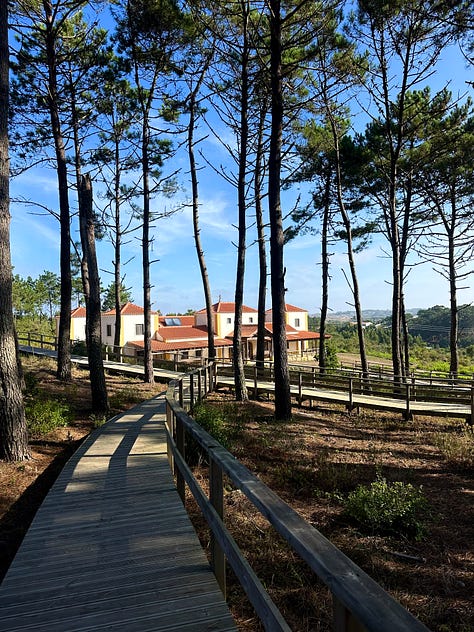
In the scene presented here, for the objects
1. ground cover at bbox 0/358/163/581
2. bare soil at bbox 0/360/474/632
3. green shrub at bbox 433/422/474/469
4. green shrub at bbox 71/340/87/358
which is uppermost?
green shrub at bbox 71/340/87/358

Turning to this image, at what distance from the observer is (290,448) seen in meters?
8.00

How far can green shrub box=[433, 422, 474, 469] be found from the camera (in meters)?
7.54

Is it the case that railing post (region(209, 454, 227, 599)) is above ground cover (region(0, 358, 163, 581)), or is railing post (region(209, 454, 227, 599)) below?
above

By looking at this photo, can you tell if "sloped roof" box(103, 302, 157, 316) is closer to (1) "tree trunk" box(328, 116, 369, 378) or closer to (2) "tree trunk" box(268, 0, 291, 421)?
(1) "tree trunk" box(328, 116, 369, 378)

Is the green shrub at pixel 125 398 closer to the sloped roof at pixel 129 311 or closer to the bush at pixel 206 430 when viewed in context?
the bush at pixel 206 430

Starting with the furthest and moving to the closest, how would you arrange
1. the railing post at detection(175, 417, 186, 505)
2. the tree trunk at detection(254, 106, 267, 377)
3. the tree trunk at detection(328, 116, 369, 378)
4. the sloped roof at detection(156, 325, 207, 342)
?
the sloped roof at detection(156, 325, 207, 342), the tree trunk at detection(328, 116, 369, 378), the tree trunk at detection(254, 106, 267, 377), the railing post at detection(175, 417, 186, 505)

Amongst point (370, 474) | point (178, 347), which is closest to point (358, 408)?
point (370, 474)

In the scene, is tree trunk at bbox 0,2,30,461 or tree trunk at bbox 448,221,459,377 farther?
tree trunk at bbox 448,221,459,377

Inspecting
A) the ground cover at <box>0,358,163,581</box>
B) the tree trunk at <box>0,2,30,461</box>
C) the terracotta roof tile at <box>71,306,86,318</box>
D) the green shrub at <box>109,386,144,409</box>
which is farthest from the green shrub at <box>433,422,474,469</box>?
the terracotta roof tile at <box>71,306,86,318</box>

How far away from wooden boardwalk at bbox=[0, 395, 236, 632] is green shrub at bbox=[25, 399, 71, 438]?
284cm

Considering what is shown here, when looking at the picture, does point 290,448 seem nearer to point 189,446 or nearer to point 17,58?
point 189,446

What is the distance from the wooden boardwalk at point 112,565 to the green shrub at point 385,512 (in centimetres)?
216

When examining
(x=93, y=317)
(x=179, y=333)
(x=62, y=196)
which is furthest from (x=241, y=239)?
(x=179, y=333)

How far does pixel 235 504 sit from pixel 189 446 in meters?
1.71
